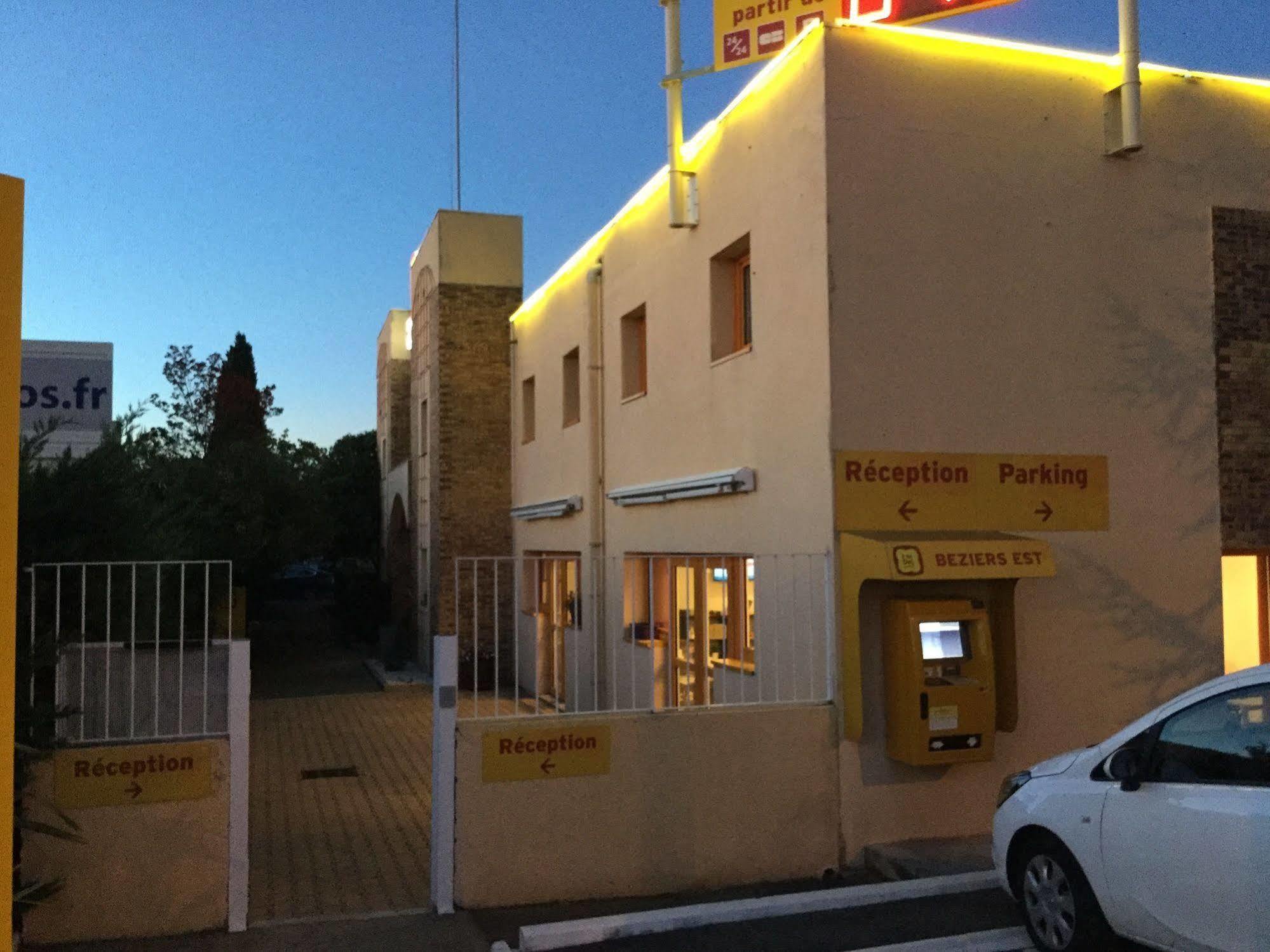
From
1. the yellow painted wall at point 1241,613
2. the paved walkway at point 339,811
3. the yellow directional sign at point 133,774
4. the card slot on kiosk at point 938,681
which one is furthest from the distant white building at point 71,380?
the yellow painted wall at point 1241,613

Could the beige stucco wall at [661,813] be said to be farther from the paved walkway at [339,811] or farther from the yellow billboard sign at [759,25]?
the yellow billboard sign at [759,25]

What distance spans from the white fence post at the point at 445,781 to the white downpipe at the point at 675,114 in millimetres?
5150

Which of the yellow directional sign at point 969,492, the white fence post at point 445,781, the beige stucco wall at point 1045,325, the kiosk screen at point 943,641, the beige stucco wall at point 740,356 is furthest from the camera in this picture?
the beige stucco wall at point 740,356

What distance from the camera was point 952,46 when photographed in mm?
8469

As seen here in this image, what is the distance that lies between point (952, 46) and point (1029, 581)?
3982mm

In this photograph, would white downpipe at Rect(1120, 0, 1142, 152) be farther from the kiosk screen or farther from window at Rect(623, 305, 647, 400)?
window at Rect(623, 305, 647, 400)

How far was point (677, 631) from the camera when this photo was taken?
32.2 ft

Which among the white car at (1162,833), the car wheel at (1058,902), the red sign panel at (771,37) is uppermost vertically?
the red sign panel at (771,37)

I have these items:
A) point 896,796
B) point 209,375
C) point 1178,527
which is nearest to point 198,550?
point 896,796

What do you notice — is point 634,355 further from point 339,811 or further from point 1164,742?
point 1164,742

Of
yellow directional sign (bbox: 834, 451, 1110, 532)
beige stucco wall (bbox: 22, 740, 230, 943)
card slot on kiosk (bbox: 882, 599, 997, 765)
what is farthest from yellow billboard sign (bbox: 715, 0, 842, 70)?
beige stucco wall (bbox: 22, 740, 230, 943)

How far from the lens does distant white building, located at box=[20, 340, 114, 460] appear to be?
12195 millimetres

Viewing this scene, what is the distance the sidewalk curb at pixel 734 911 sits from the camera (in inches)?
249

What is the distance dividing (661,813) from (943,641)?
7.44 feet
